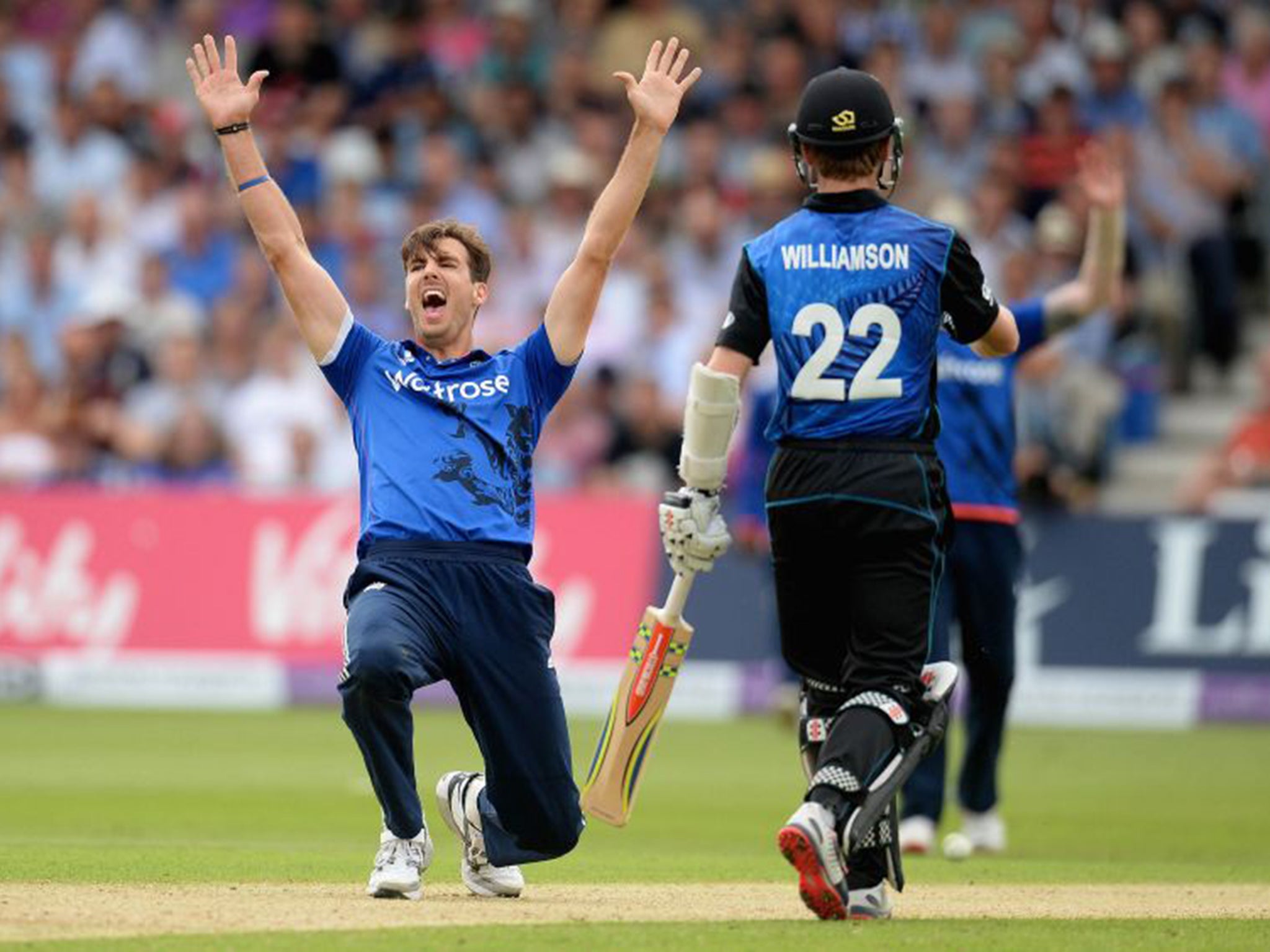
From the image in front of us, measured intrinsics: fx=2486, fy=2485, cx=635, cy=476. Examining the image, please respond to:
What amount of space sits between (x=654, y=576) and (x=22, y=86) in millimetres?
9489

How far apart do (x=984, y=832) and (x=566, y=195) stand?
11064 millimetres

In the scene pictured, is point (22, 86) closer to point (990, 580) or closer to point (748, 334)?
point (990, 580)

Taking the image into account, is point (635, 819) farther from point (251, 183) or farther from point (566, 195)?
point (566, 195)

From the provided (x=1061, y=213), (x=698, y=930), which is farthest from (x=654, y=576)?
(x=698, y=930)

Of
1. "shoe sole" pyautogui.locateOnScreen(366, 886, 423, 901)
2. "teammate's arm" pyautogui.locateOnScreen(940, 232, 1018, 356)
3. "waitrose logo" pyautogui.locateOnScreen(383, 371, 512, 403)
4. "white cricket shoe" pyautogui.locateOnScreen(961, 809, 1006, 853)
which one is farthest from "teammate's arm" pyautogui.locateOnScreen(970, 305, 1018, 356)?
"white cricket shoe" pyautogui.locateOnScreen(961, 809, 1006, 853)

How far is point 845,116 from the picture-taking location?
7.71 meters

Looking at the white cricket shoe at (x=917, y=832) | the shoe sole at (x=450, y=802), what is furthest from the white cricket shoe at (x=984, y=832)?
the shoe sole at (x=450, y=802)

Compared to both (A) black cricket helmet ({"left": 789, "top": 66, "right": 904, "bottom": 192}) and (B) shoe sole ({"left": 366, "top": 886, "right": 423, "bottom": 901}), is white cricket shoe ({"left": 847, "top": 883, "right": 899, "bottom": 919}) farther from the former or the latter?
(A) black cricket helmet ({"left": 789, "top": 66, "right": 904, "bottom": 192})

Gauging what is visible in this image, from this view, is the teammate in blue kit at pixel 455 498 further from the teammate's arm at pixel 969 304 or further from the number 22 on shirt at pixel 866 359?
the teammate's arm at pixel 969 304

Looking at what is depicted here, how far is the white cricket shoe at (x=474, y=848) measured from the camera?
8234 mm

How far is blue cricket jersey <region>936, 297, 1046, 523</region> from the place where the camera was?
10.9 meters

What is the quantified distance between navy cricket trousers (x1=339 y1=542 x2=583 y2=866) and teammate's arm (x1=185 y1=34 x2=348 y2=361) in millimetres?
794

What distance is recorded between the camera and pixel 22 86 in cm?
2406

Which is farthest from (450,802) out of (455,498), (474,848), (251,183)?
(251,183)
